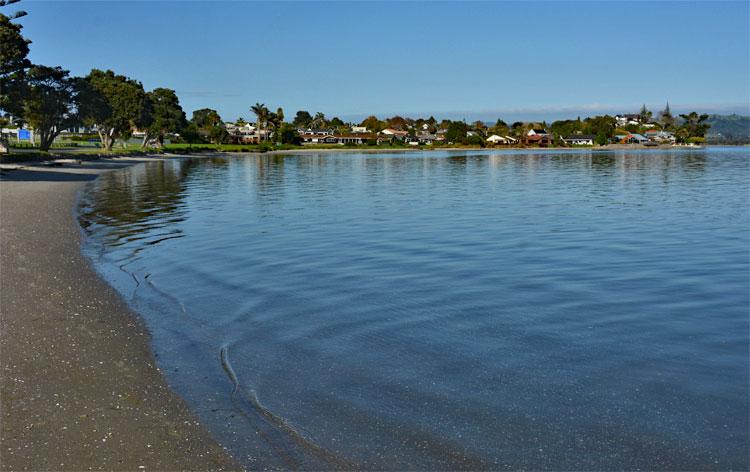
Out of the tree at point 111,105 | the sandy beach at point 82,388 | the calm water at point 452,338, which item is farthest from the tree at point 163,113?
the sandy beach at point 82,388

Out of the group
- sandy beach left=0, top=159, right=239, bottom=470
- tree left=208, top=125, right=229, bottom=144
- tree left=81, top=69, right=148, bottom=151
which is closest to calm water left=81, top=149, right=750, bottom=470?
sandy beach left=0, top=159, right=239, bottom=470

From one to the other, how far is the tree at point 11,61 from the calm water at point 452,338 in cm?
4532

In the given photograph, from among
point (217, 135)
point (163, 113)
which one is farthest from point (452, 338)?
point (217, 135)

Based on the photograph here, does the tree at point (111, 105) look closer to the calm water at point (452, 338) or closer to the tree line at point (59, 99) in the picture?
the tree line at point (59, 99)

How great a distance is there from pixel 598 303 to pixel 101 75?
119m

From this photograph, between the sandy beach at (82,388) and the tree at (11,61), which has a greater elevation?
the tree at (11,61)

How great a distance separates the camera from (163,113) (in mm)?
141625

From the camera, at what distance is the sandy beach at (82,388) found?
6590 millimetres

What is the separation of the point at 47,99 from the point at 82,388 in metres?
88.9

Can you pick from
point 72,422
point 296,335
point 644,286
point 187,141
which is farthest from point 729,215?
point 187,141

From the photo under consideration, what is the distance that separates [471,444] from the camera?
730 cm

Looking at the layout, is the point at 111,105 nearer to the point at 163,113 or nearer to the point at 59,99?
the point at 59,99

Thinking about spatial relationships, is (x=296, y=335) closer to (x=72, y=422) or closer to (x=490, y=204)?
(x=72, y=422)

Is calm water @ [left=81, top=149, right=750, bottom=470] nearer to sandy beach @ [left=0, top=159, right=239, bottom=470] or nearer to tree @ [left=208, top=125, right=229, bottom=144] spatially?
sandy beach @ [left=0, top=159, right=239, bottom=470]
